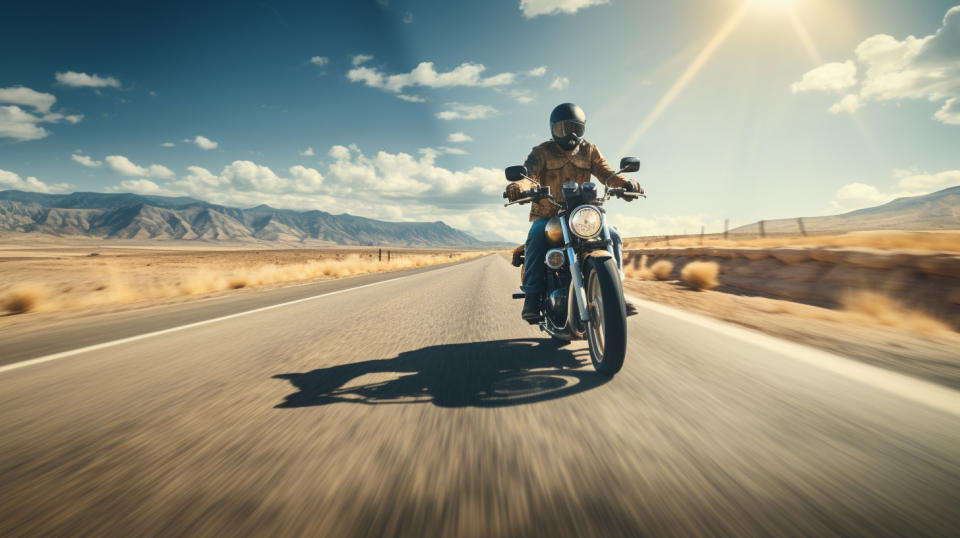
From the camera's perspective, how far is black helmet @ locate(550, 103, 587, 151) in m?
3.96

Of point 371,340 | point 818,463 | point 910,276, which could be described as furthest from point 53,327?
point 910,276

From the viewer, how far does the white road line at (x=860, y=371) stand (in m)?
2.26

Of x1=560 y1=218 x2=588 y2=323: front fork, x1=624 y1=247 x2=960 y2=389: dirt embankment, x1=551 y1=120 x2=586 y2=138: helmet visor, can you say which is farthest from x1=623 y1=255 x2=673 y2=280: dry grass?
x1=560 y1=218 x2=588 y2=323: front fork

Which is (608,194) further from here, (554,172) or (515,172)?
(515,172)

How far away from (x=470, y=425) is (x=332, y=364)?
5.45ft

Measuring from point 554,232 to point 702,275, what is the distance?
7.13 m

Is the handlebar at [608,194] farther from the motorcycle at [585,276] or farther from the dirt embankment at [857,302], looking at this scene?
the dirt embankment at [857,302]

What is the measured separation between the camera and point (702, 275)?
30.7 ft

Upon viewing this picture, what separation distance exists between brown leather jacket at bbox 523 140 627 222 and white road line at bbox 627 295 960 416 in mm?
1915

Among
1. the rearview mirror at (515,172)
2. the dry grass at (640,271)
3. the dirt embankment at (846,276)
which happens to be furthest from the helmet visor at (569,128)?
the dry grass at (640,271)

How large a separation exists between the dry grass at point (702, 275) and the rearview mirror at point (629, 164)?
662 centimetres

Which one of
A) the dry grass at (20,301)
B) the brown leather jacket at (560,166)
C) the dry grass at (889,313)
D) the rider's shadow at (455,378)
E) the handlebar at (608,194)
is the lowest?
the dry grass at (20,301)

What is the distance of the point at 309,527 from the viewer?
1.19 meters

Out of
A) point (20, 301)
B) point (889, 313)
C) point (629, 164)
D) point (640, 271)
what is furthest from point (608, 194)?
point (20, 301)
